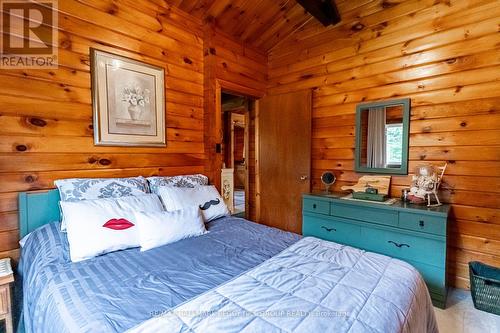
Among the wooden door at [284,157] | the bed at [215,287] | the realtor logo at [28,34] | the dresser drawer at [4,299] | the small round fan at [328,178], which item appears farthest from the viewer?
the wooden door at [284,157]

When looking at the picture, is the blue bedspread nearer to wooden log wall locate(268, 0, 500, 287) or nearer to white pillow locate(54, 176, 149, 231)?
white pillow locate(54, 176, 149, 231)

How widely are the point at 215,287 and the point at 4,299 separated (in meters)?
1.20

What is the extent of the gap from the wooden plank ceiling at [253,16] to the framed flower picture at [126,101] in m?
0.84

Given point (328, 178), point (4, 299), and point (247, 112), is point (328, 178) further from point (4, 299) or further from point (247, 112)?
point (4, 299)

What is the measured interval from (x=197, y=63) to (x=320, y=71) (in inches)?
57.6

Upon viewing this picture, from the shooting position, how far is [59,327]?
0.88 metres

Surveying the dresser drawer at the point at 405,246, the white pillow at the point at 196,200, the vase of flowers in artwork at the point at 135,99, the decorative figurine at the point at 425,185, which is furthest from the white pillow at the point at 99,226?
the decorative figurine at the point at 425,185

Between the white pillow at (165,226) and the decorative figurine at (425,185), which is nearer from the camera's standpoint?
the white pillow at (165,226)

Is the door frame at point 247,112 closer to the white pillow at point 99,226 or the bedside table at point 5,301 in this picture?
the white pillow at point 99,226

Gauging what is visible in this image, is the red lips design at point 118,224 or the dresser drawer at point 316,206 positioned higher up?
the red lips design at point 118,224

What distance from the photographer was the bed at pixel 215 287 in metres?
0.85

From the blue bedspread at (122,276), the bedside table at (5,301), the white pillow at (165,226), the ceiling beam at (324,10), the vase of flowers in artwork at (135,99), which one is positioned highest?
the ceiling beam at (324,10)

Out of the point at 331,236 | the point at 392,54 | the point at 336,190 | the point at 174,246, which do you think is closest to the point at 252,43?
the point at 392,54

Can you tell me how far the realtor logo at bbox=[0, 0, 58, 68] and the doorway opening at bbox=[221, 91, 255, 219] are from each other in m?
1.72
